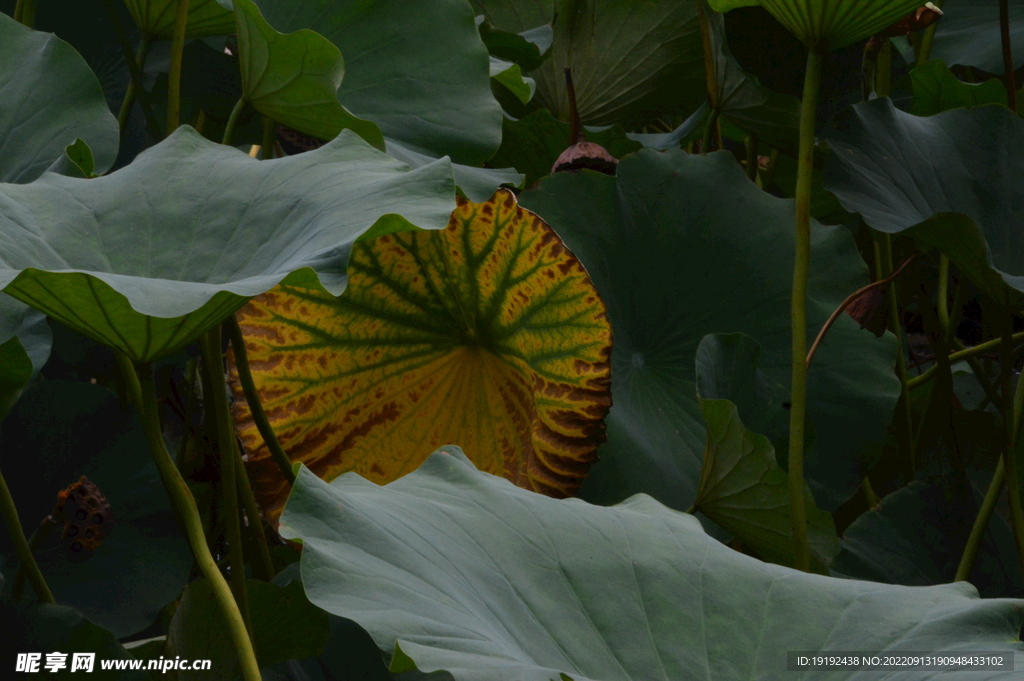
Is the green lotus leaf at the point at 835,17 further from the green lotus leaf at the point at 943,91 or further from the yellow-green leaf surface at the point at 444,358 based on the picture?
the green lotus leaf at the point at 943,91

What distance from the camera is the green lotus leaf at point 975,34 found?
4.37 feet

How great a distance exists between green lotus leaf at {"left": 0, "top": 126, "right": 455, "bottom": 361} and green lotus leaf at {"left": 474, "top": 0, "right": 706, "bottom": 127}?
0.68 metres

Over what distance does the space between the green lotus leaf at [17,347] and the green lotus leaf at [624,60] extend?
837 mm

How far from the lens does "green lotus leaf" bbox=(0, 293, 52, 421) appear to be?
0.60 metres

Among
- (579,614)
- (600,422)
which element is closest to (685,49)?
(600,422)

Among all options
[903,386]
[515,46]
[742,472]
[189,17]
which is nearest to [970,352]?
[903,386]

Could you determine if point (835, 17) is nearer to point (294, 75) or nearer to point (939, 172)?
point (939, 172)

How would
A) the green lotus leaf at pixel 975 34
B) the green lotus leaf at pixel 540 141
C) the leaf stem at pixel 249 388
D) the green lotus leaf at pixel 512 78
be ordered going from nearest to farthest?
1. the leaf stem at pixel 249 388
2. the green lotus leaf at pixel 512 78
3. the green lotus leaf at pixel 540 141
4. the green lotus leaf at pixel 975 34

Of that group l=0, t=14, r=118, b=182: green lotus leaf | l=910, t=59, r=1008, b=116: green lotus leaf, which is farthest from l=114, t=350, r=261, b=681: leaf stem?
l=910, t=59, r=1008, b=116: green lotus leaf

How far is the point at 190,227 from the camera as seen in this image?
65cm

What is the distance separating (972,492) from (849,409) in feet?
0.65

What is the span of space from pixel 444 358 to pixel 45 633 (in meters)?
0.45

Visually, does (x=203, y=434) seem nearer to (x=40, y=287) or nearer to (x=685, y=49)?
(x=40, y=287)

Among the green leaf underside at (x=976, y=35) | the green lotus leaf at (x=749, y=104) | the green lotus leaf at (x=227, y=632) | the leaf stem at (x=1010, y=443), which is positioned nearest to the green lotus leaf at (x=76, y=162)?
the green lotus leaf at (x=227, y=632)
